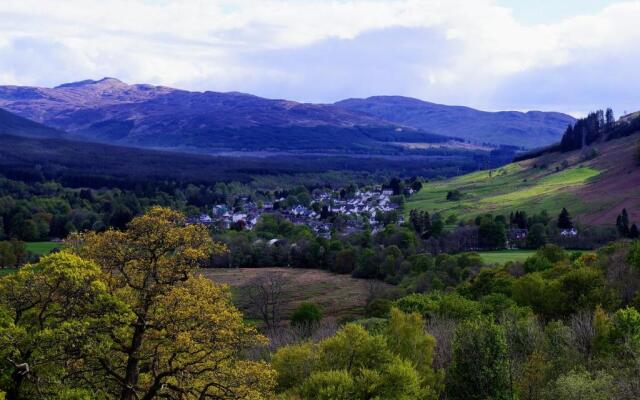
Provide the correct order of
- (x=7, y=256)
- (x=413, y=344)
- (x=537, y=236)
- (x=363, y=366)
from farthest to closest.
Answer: (x=537, y=236), (x=7, y=256), (x=413, y=344), (x=363, y=366)

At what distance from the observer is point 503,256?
9581 cm

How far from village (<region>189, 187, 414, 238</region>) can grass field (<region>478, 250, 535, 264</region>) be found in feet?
110

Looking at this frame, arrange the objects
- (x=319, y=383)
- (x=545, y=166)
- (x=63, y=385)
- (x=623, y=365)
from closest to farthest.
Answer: (x=63, y=385)
(x=319, y=383)
(x=623, y=365)
(x=545, y=166)

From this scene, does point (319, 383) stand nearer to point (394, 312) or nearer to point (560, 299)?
point (394, 312)

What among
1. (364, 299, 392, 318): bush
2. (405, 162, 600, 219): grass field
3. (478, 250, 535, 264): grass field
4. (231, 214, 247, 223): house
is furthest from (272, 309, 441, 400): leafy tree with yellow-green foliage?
(231, 214, 247, 223): house

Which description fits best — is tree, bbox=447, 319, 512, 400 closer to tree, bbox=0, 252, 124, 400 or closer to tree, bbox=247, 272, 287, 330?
tree, bbox=0, 252, 124, 400

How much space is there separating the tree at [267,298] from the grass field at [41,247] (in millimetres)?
41780

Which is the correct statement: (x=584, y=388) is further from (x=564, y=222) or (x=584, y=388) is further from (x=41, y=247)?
(x=41, y=247)

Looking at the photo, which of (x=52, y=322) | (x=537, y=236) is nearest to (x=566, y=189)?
(x=537, y=236)

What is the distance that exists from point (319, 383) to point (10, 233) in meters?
114

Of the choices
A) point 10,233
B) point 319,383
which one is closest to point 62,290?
point 319,383

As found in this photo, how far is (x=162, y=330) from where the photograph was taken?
20.6 m

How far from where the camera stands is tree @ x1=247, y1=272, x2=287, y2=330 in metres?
73.8

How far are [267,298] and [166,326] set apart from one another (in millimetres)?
57528
